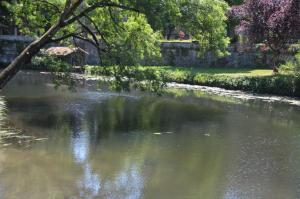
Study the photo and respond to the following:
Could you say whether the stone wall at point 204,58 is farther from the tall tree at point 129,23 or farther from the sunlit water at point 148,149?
the tall tree at point 129,23

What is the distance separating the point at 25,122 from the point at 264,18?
52.5 feet

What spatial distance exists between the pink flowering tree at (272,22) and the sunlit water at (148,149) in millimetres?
5221

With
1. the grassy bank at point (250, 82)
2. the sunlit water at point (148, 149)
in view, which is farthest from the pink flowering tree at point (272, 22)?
the sunlit water at point (148, 149)

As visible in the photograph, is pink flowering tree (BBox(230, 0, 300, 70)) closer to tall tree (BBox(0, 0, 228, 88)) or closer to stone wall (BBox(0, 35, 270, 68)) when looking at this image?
stone wall (BBox(0, 35, 270, 68))

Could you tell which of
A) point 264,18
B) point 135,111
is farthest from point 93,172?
point 264,18

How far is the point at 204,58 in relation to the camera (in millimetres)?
39688

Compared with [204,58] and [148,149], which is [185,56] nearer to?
[204,58]

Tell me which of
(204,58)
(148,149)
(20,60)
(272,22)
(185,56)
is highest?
(272,22)

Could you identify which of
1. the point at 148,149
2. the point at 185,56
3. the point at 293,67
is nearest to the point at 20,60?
the point at 148,149

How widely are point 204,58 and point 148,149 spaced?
24.8m

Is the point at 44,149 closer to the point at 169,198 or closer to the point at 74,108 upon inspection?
the point at 169,198

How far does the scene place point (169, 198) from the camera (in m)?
11.5

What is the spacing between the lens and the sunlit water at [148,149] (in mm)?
12172

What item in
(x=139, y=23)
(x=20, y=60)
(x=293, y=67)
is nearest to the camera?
(x=20, y=60)
